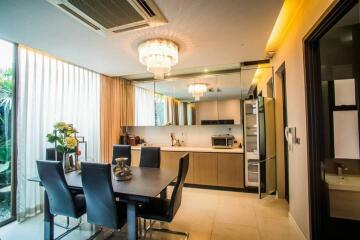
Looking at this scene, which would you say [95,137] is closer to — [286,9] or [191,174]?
[191,174]

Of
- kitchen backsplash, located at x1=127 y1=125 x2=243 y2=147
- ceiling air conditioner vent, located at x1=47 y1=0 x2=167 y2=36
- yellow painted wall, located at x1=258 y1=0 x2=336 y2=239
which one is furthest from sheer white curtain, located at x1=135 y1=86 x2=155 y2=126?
yellow painted wall, located at x1=258 y1=0 x2=336 y2=239

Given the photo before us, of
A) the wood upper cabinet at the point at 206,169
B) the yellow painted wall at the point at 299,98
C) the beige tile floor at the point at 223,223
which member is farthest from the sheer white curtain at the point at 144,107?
the yellow painted wall at the point at 299,98

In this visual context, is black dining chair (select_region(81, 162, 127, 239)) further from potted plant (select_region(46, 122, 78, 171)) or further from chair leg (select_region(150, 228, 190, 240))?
potted plant (select_region(46, 122, 78, 171))

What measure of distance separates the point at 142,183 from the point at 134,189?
8.1 inches

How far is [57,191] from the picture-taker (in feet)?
6.86

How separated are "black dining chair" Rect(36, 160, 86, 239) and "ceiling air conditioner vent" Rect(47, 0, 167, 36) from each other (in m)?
1.59

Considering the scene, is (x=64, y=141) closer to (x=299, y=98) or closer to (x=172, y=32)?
(x=172, y=32)

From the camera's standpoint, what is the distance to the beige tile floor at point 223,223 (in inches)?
93.9

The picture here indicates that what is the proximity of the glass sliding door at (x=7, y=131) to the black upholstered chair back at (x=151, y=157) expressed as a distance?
6.49ft

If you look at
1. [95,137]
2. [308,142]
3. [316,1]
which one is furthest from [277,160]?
[95,137]

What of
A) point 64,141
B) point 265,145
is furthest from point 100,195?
point 265,145

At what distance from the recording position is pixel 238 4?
6.10 feet

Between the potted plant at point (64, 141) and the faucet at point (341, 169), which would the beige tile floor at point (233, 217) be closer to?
the faucet at point (341, 169)

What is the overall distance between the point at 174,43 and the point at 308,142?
2148mm
